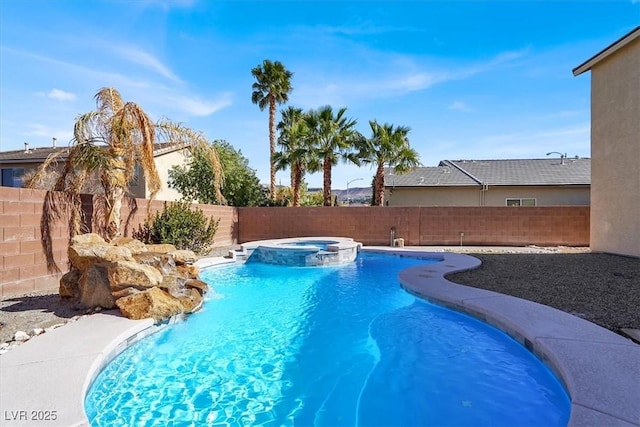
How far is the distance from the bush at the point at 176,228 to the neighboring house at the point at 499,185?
14099mm

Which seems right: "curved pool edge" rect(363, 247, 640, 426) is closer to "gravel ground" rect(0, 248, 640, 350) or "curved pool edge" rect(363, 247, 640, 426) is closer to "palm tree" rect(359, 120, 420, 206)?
"gravel ground" rect(0, 248, 640, 350)

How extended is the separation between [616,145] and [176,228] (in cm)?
1525

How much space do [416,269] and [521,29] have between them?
27.4ft

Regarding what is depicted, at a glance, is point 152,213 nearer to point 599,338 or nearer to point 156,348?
point 156,348

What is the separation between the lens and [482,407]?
3705 millimetres

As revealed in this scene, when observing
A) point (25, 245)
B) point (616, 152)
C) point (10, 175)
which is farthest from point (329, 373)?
point (10, 175)

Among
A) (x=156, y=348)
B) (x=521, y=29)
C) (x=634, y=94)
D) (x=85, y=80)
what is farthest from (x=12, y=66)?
(x=634, y=94)

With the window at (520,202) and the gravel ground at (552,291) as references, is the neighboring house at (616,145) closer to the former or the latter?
the gravel ground at (552,291)

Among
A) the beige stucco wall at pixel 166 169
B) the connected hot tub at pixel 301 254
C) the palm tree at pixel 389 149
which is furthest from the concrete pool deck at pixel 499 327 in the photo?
the beige stucco wall at pixel 166 169

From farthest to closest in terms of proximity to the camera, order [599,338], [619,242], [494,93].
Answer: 1. [494,93]
2. [619,242]
3. [599,338]

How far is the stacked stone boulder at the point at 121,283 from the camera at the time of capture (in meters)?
5.95

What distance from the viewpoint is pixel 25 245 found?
7305 millimetres

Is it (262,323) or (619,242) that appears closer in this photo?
(262,323)

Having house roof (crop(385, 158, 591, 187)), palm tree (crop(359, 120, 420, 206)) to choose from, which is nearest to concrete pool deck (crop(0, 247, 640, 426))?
palm tree (crop(359, 120, 420, 206))
